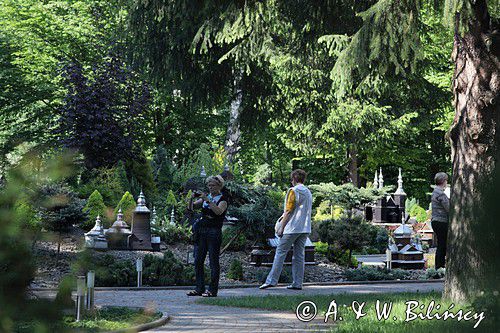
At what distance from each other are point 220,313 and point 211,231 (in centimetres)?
204

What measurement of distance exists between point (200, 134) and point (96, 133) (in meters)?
19.0

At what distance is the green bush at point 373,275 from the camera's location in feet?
48.7

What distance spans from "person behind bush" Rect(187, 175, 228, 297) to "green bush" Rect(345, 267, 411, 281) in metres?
4.07

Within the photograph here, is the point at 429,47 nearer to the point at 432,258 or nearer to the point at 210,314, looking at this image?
the point at 432,258

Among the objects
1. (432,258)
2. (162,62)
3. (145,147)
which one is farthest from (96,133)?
(145,147)

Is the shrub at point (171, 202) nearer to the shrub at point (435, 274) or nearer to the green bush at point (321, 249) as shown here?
the green bush at point (321, 249)

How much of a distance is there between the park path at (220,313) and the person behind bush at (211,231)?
352mm

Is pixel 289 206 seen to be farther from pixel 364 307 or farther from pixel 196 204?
pixel 364 307

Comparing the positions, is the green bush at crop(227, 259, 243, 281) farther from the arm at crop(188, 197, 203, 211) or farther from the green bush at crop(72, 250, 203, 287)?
the arm at crop(188, 197, 203, 211)

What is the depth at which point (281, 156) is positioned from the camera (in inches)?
1780

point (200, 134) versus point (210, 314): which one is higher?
point (200, 134)

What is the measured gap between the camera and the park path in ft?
26.7

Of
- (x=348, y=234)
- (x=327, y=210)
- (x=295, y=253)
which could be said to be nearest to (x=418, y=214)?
(x=327, y=210)

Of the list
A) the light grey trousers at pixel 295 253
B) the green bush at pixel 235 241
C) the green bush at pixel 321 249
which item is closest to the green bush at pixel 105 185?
the green bush at pixel 235 241
